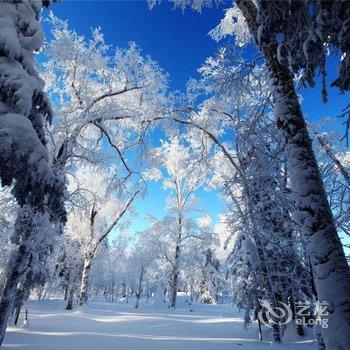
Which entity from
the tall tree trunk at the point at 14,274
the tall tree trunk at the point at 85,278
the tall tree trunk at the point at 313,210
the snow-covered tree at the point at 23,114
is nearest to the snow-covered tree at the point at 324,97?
the tall tree trunk at the point at 313,210

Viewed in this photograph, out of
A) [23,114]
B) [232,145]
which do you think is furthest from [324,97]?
[232,145]

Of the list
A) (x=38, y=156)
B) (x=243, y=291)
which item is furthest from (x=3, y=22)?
(x=243, y=291)

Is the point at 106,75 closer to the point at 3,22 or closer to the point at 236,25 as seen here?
the point at 236,25

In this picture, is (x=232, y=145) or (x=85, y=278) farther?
(x=85, y=278)

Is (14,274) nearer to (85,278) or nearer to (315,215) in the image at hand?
(315,215)

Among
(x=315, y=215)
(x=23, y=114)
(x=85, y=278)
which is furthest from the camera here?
(x=85, y=278)

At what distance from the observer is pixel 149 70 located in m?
12.8

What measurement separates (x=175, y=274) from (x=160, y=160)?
47.8 feet

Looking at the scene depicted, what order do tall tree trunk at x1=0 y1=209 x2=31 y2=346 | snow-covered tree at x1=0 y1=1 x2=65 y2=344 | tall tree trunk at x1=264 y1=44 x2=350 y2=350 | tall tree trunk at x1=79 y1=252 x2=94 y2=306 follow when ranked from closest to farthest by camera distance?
tall tree trunk at x1=264 y1=44 x2=350 y2=350 < snow-covered tree at x1=0 y1=1 x2=65 y2=344 < tall tree trunk at x1=0 y1=209 x2=31 y2=346 < tall tree trunk at x1=79 y1=252 x2=94 y2=306

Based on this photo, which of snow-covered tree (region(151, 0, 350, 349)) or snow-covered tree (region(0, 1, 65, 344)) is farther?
snow-covered tree (region(0, 1, 65, 344))

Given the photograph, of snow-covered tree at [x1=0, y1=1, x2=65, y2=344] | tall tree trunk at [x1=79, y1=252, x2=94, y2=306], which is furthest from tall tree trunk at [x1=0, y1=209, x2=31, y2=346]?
tall tree trunk at [x1=79, y1=252, x2=94, y2=306]

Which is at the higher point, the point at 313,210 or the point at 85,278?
the point at 85,278

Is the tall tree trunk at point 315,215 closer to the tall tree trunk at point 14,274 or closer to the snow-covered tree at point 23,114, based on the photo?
the snow-covered tree at point 23,114

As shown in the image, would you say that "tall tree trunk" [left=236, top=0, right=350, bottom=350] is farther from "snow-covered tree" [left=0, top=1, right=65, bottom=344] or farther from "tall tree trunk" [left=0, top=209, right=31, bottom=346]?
"tall tree trunk" [left=0, top=209, right=31, bottom=346]
